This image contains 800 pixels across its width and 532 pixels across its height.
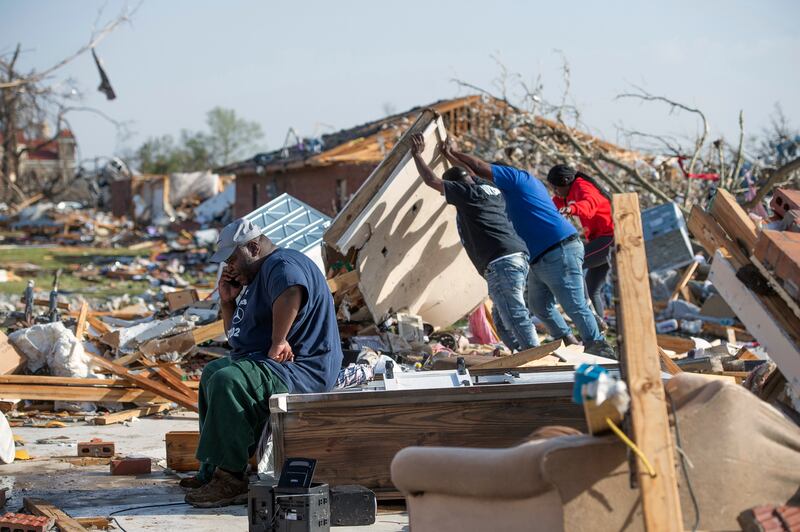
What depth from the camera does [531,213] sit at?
26.5ft

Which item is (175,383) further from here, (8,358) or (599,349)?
(599,349)

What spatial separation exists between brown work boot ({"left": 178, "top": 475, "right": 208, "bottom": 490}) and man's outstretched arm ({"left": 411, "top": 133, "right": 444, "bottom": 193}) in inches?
142

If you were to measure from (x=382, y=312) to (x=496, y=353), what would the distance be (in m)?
1.59

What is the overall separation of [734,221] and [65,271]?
23.9 meters

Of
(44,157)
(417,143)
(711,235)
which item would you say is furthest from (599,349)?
(44,157)

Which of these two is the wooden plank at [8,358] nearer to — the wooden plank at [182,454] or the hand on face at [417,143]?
the wooden plank at [182,454]

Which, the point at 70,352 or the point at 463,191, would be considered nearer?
the point at 463,191

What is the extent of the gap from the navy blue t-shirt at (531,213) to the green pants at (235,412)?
3220mm

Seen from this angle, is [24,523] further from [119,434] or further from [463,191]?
[463,191]

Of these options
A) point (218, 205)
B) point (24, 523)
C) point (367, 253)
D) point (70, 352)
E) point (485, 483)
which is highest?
point (218, 205)

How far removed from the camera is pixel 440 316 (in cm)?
1067

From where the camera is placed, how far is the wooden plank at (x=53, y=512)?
15.7 ft

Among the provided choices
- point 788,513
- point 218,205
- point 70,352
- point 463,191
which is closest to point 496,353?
point 463,191

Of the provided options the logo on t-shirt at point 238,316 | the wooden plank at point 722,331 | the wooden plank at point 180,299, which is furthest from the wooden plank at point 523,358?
the wooden plank at point 180,299
